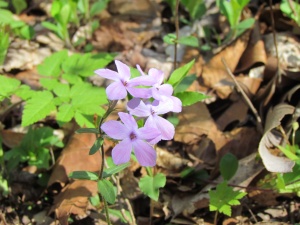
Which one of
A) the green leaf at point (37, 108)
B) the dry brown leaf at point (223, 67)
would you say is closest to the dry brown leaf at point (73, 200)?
the green leaf at point (37, 108)

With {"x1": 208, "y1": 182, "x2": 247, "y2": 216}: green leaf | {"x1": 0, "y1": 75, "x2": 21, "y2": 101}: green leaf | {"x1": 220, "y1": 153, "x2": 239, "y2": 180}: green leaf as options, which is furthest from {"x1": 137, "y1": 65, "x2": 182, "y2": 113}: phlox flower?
{"x1": 0, "y1": 75, "x2": 21, "y2": 101}: green leaf

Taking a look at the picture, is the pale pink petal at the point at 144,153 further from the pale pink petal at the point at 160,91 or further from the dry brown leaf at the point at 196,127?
the dry brown leaf at the point at 196,127

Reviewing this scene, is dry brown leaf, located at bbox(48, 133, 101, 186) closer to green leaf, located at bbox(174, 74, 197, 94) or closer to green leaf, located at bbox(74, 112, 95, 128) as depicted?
green leaf, located at bbox(74, 112, 95, 128)

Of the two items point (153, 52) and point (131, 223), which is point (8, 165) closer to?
point (131, 223)

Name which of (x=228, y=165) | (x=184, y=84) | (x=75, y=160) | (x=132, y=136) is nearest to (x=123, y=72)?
(x=132, y=136)

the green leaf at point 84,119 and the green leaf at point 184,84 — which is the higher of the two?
the green leaf at point 184,84

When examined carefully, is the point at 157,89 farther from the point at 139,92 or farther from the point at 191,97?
the point at 191,97
